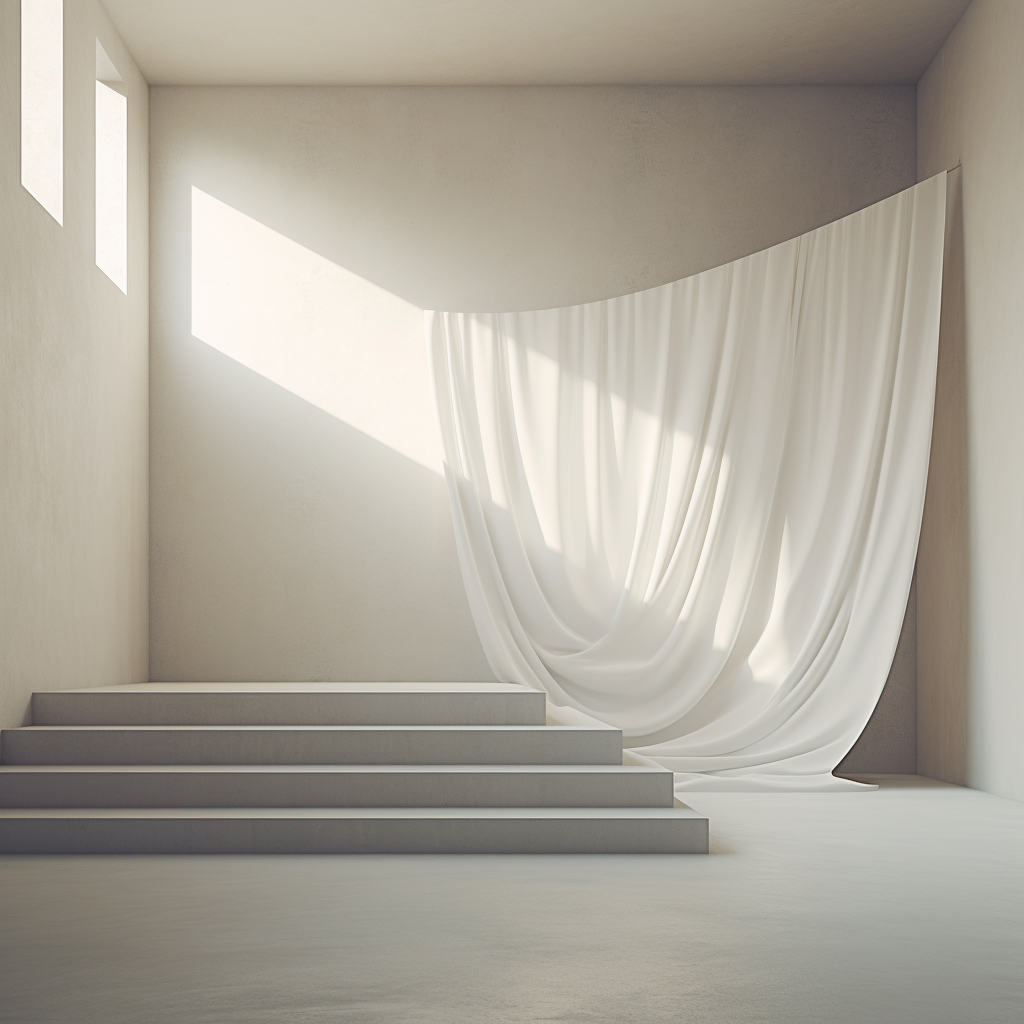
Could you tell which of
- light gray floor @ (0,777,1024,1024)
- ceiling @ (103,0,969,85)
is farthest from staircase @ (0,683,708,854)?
ceiling @ (103,0,969,85)

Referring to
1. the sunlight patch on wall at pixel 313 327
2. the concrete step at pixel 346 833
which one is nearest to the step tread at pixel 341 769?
the concrete step at pixel 346 833

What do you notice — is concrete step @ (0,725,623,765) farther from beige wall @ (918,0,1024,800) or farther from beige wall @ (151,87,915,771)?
beige wall @ (918,0,1024,800)

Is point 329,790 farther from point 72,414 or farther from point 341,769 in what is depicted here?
point 72,414

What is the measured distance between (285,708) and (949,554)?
3.54 m

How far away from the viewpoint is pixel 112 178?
5867mm

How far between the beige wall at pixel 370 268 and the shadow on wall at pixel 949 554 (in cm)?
34

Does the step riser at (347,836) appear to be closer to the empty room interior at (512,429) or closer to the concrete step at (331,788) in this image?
the empty room interior at (512,429)

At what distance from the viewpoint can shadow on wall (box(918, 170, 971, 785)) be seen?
5.50 metres

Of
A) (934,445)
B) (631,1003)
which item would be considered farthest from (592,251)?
(631,1003)

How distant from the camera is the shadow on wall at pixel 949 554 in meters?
5.50

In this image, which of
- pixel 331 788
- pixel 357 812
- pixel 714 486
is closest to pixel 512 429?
pixel 714 486

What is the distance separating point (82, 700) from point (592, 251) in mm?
3757

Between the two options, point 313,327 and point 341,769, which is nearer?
point 341,769

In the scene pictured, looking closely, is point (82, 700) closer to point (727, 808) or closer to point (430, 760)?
point (430, 760)
